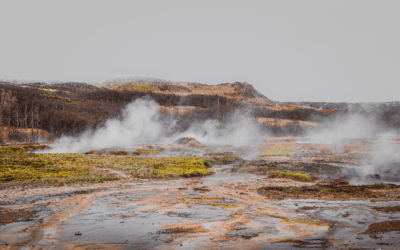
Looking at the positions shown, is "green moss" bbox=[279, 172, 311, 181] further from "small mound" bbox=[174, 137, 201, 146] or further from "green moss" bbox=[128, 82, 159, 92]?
"green moss" bbox=[128, 82, 159, 92]

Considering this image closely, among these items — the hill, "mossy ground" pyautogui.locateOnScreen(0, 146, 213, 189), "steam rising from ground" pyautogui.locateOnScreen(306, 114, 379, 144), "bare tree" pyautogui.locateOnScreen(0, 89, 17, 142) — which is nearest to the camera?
"mossy ground" pyautogui.locateOnScreen(0, 146, 213, 189)

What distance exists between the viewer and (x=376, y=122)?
13838cm

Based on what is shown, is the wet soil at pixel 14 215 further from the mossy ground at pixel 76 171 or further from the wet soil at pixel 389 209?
the wet soil at pixel 389 209

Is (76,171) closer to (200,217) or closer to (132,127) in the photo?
(200,217)

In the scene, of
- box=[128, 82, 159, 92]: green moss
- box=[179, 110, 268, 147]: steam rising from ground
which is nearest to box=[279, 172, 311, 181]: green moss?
box=[179, 110, 268, 147]: steam rising from ground

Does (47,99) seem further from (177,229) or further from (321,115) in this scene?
(321,115)

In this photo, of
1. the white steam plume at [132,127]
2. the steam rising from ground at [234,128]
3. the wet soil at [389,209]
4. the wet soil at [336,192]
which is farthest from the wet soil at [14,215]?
the steam rising from ground at [234,128]

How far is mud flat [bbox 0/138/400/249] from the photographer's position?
840 centimetres

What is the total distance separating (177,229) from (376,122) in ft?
514

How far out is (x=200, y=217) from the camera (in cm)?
1139

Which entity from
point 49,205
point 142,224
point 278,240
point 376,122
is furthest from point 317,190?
point 376,122

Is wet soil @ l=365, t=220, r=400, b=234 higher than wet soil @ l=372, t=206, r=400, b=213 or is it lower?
higher

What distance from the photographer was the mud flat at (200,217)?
8402 millimetres

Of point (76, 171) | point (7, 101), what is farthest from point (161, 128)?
point (76, 171)
